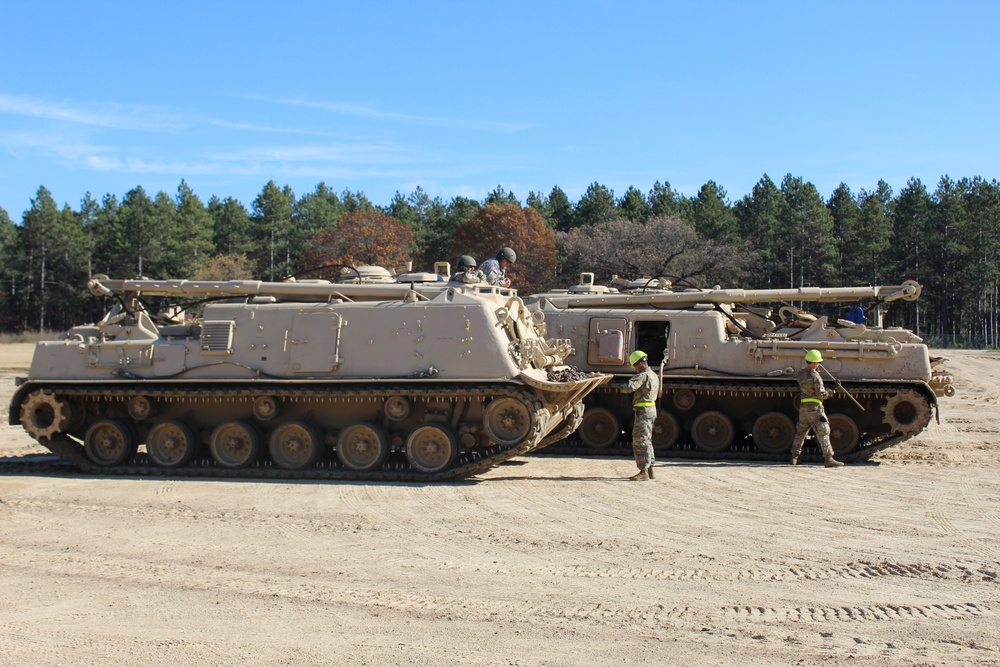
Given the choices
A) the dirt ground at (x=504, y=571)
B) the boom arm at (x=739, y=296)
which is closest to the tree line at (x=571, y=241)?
the boom arm at (x=739, y=296)

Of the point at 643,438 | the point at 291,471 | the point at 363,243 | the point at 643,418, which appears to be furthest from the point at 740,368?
the point at 363,243

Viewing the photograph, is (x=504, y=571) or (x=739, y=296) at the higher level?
(x=739, y=296)

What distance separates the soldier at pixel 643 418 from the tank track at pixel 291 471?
1349 mm

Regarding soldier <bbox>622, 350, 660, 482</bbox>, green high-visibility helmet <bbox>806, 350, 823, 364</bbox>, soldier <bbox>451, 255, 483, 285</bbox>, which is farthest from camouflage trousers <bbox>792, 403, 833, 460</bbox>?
soldier <bbox>451, 255, 483, 285</bbox>

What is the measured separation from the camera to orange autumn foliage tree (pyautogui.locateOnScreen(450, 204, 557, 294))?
48969 mm

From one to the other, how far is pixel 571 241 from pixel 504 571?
1745 inches

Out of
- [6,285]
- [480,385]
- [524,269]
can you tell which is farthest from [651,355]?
[6,285]

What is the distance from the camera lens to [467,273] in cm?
1559

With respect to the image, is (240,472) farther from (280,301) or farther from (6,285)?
(6,285)

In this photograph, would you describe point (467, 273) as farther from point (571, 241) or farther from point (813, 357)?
point (571, 241)

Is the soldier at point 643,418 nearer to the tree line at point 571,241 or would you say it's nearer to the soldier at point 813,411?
the soldier at point 813,411

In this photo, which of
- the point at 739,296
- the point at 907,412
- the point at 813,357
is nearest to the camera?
the point at 813,357

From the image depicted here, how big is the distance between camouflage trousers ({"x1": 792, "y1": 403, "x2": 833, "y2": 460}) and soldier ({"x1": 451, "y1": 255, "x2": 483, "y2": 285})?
17.2ft

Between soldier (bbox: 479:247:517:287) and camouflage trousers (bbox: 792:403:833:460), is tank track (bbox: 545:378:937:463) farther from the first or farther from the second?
soldier (bbox: 479:247:517:287)
